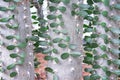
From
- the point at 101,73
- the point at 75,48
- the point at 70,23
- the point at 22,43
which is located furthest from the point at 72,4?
the point at 101,73

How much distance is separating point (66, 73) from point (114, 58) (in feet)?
1.10

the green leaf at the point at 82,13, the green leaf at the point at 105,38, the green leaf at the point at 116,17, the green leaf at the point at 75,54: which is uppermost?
the green leaf at the point at 82,13

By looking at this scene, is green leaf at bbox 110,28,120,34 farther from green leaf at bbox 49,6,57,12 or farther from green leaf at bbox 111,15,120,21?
green leaf at bbox 49,6,57,12

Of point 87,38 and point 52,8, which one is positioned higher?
point 52,8

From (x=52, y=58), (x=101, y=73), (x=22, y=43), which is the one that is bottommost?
(x=101, y=73)

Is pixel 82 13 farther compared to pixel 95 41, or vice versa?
pixel 95 41

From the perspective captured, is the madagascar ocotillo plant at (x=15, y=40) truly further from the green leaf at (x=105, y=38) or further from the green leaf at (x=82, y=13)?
the green leaf at (x=105, y=38)

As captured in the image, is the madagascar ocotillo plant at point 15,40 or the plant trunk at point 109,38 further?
the plant trunk at point 109,38

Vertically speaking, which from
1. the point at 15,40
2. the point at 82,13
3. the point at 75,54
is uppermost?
the point at 82,13

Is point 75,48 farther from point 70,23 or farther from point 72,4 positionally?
point 72,4

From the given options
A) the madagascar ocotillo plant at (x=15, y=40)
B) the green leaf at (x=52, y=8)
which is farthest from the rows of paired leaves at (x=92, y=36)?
the madagascar ocotillo plant at (x=15, y=40)

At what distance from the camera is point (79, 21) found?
65.8 inches

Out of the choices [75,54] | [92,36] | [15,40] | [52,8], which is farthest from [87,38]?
[15,40]

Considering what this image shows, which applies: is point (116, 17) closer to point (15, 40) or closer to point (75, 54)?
point (75, 54)
